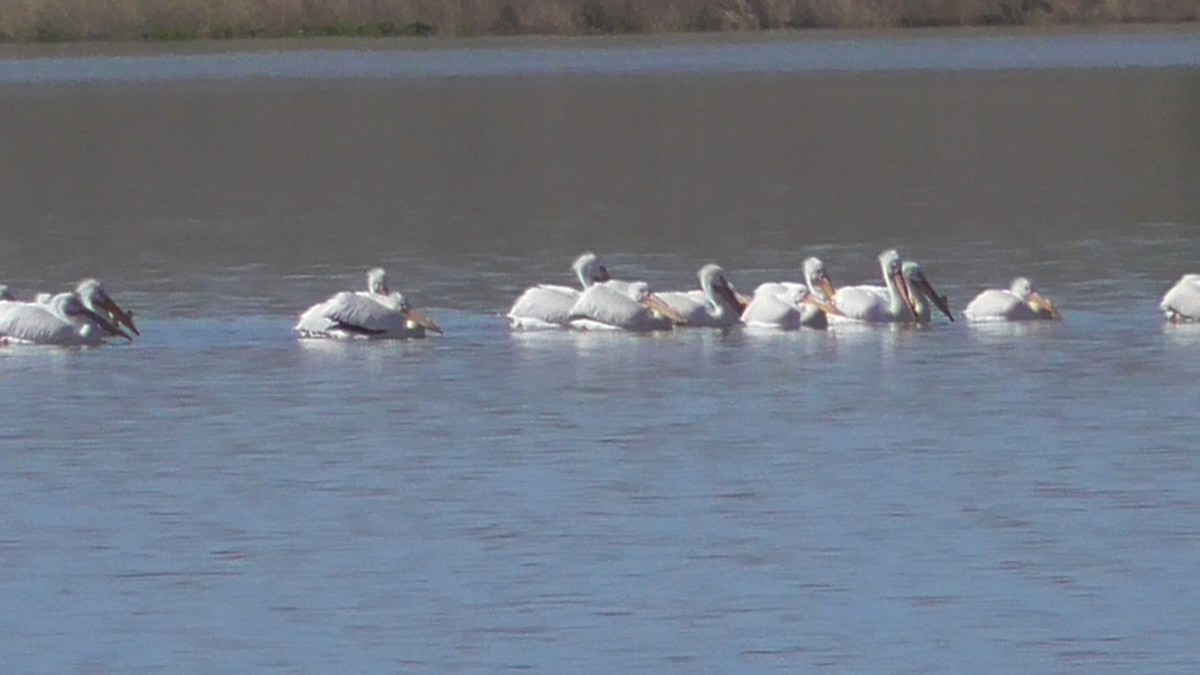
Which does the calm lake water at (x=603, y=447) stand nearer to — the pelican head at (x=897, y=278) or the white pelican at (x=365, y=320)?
the white pelican at (x=365, y=320)

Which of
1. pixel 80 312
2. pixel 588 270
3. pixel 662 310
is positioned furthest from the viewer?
pixel 588 270

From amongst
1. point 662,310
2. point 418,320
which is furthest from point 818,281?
point 418,320

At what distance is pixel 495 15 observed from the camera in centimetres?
5391

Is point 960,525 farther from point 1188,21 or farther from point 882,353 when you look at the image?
point 1188,21

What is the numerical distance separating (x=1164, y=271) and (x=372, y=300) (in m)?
5.96

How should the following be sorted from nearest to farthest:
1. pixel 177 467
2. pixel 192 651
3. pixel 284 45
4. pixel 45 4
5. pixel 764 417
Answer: pixel 192 651
pixel 177 467
pixel 764 417
pixel 45 4
pixel 284 45

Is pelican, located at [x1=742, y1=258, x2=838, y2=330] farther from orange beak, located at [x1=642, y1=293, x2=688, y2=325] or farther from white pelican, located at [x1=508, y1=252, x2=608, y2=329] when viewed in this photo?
white pelican, located at [x1=508, y1=252, x2=608, y2=329]

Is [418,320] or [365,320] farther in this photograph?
[418,320]

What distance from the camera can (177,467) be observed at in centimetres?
1343

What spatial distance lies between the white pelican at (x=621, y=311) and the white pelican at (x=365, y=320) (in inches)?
30.7

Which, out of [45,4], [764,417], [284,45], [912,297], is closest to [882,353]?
→ [912,297]

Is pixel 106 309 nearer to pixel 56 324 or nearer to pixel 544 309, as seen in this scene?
pixel 56 324

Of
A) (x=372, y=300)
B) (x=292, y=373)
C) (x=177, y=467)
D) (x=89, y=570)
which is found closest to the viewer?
(x=89, y=570)

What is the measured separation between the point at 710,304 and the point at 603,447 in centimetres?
421
